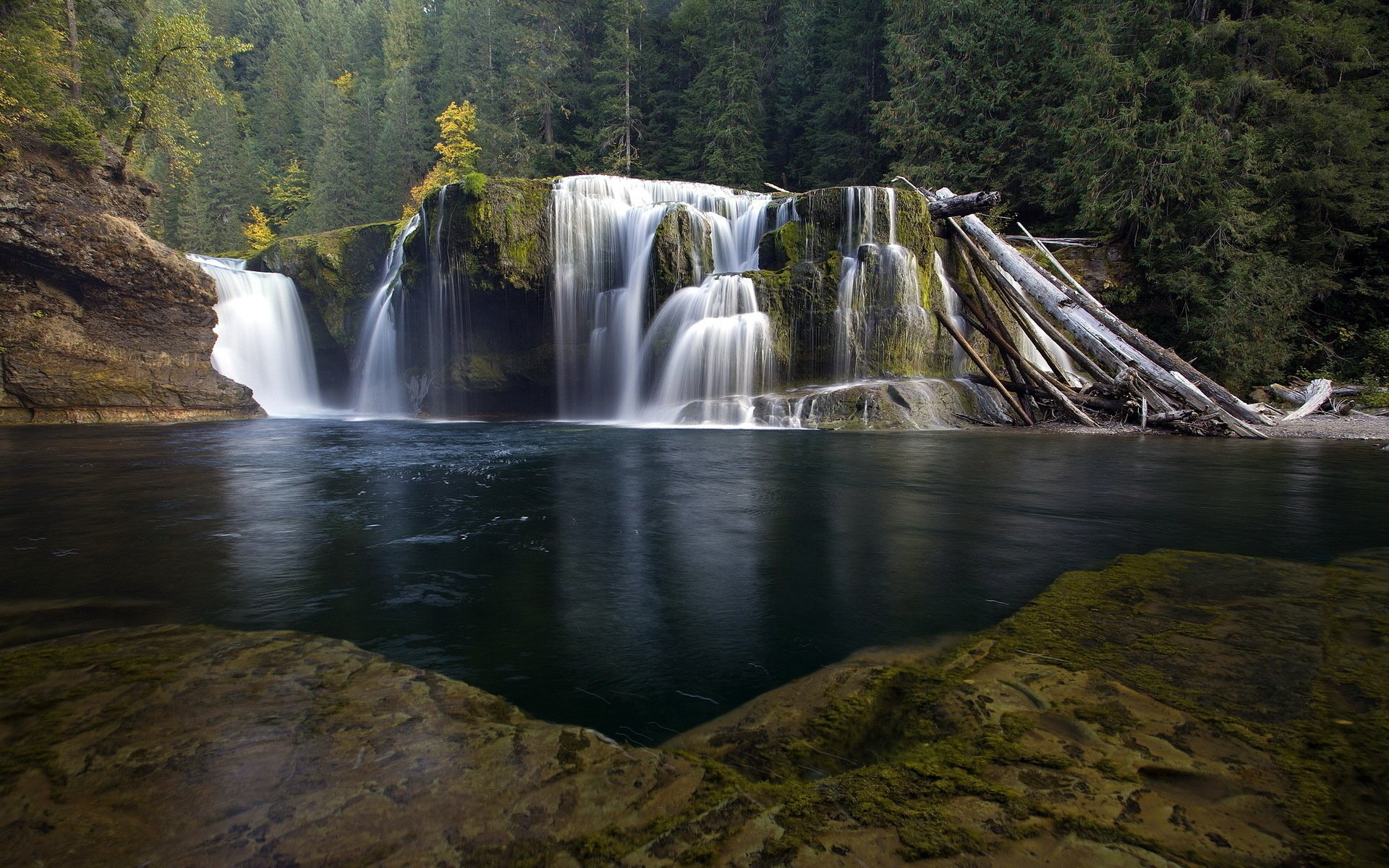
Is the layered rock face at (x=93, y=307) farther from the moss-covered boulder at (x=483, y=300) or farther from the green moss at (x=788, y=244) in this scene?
the green moss at (x=788, y=244)

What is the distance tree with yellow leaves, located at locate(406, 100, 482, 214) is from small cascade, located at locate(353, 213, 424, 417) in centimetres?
1809

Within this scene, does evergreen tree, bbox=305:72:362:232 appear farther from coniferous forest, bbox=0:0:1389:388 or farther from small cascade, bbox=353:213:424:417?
small cascade, bbox=353:213:424:417

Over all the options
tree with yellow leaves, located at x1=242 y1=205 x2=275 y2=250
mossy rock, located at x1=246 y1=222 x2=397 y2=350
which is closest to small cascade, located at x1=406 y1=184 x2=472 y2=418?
mossy rock, located at x1=246 y1=222 x2=397 y2=350

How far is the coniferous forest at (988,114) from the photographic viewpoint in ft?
50.5

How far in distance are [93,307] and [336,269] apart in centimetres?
909

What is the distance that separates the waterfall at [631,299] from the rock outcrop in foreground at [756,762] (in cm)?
1310

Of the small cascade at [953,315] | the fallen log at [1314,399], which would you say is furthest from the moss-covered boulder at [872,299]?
the fallen log at [1314,399]

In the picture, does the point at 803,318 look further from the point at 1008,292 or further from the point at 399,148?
the point at 399,148

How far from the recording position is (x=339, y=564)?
400 cm

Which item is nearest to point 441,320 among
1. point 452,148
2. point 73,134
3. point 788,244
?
point 73,134

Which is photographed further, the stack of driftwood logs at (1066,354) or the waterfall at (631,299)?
the waterfall at (631,299)

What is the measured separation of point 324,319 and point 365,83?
2961 centimetres

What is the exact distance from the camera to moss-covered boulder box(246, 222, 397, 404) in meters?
24.5

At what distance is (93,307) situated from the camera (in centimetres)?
1619
